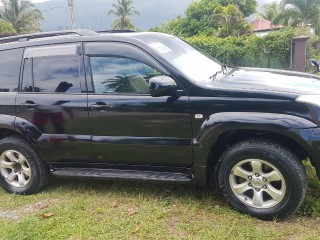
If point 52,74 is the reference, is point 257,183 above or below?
below

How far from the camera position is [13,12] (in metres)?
42.1

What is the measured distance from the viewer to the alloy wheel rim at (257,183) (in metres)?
3.33

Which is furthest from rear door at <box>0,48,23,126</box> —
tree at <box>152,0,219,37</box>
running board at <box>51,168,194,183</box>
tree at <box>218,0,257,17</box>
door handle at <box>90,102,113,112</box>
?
tree at <box>218,0,257,17</box>

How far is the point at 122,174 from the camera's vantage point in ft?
12.9

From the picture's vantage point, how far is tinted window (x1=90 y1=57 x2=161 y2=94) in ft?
12.2

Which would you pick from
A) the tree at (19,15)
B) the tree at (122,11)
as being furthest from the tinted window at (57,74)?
the tree at (122,11)

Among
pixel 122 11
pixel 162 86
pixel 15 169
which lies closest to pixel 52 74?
pixel 15 169

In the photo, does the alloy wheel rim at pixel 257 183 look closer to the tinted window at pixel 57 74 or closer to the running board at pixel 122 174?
the running board at pixel 122 174

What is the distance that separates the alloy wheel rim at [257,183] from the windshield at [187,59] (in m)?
0.95

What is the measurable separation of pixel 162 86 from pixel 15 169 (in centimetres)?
221

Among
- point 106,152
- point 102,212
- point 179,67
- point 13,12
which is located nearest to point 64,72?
point 106,152

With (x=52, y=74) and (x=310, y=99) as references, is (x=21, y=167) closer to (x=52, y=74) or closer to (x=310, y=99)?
(x=52, y=74)

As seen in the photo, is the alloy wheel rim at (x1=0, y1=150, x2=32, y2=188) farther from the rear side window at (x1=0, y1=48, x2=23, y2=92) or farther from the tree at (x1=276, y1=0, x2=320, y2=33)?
the tree at (x1=276, y1=0, x2=320, y2=33)

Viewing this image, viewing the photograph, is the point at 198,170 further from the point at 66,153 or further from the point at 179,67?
the point at 66,153
